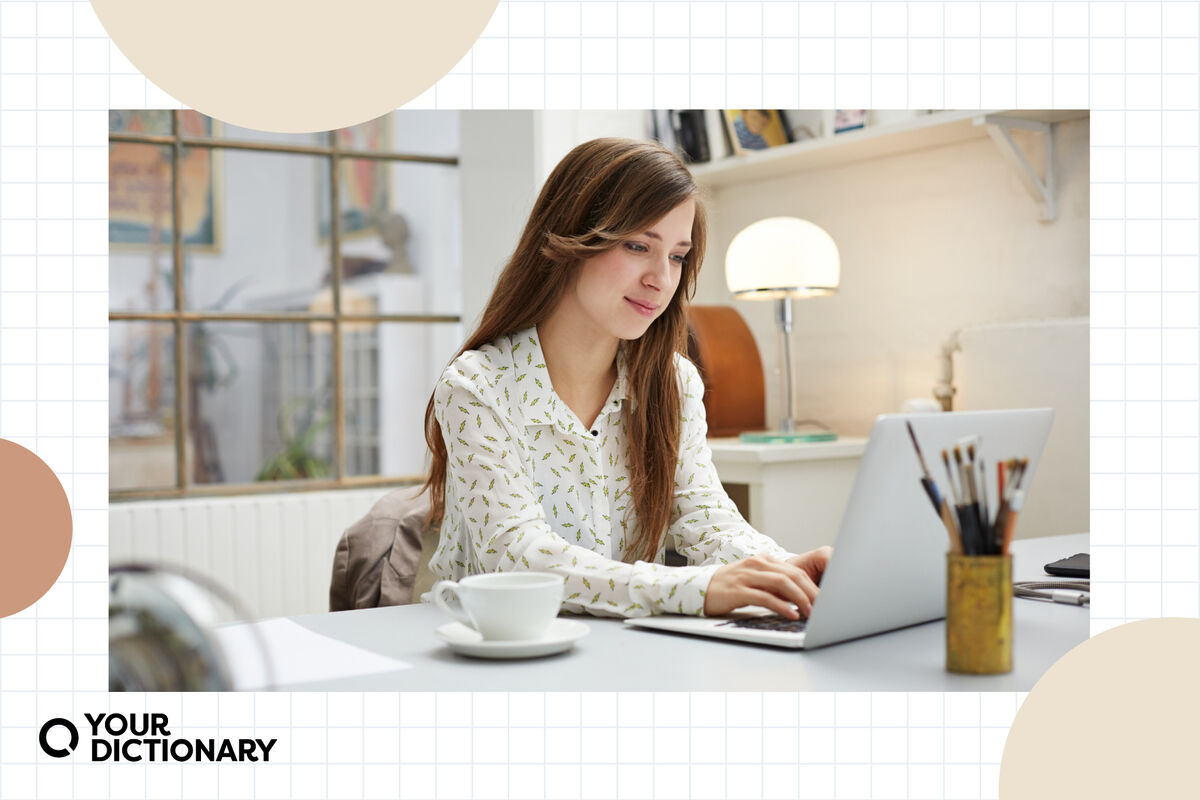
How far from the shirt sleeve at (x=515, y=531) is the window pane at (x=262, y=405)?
2.02 meters

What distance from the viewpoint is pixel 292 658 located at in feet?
2.67

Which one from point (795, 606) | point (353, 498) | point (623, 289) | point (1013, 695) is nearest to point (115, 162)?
point (353, 498)

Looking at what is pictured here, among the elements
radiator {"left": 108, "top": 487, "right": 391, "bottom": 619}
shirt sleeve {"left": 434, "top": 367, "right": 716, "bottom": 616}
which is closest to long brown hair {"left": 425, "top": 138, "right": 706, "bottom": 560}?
shirt sleeve {"left": 434, "top": 367, "right": 716, "bottom": 616}

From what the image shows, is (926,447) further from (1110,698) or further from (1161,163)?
(1161,163)

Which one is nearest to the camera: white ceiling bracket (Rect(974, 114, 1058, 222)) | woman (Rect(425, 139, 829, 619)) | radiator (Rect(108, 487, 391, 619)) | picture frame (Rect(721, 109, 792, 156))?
woman (Rect(425, 139, 829, 619))

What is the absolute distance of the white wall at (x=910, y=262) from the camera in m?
2.12

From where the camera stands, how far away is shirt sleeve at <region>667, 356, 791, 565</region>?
1241 mm

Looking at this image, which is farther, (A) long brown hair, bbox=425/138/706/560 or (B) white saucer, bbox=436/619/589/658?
(A) long brown hair, bbox=425/138/706/560

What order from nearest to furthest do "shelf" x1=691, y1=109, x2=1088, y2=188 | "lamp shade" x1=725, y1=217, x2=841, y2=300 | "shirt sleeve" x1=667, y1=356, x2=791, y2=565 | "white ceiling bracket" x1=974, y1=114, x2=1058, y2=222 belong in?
"shirt sleeve" x1=667, y1=356, x2=791, y2=565 < "white ceiling bracket" x1=974, y1=114, x2=1058, y2=222 < "shelf" x1=691, y1=109, x2=1088, y2=188 < "lamp shade" x1=725, y1=217, x2=841, y2=300

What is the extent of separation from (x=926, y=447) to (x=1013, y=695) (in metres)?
0.18

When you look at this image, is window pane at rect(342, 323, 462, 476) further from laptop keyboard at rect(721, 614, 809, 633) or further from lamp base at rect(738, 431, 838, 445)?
laptop keyboard at rect(721, 614, 809, 633)

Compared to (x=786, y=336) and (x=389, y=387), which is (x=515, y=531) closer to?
(x=786, y=336)

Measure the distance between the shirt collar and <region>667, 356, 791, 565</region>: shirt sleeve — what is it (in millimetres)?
155

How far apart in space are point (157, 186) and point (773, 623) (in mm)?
2554
